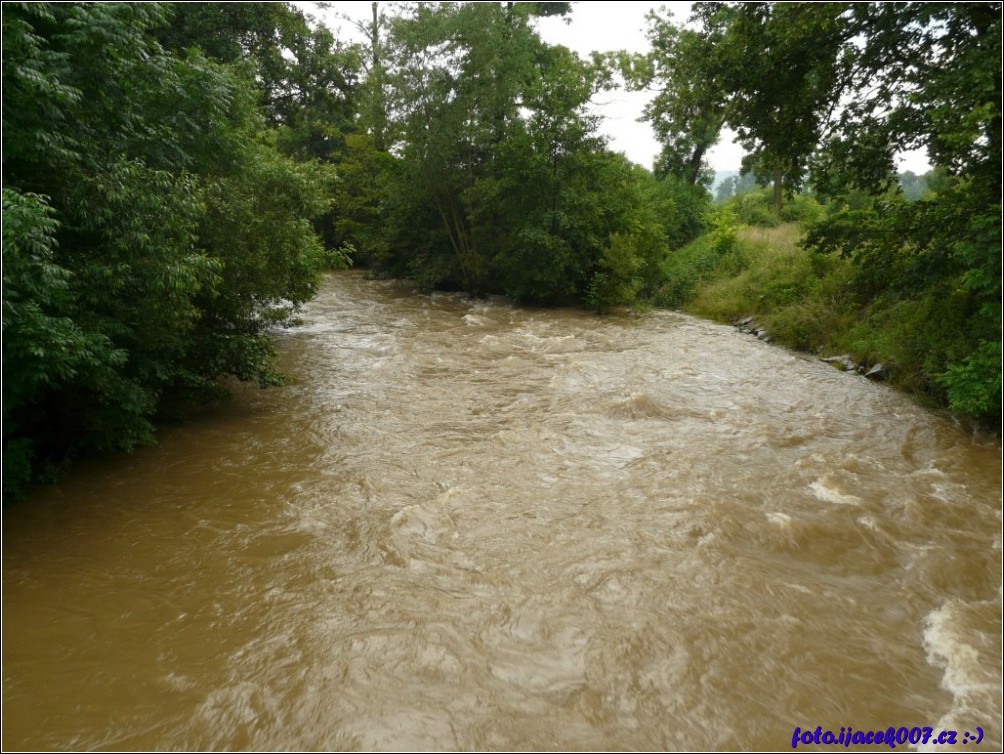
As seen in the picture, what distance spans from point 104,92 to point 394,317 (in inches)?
494

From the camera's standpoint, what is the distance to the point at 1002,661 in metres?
4.62

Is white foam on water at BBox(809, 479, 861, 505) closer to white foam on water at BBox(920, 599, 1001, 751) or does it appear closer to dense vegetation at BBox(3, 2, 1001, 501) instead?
white foam on water at BBox(920, 599, 1001, 751)

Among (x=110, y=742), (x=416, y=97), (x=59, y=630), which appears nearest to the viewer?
(x=110, y=742)

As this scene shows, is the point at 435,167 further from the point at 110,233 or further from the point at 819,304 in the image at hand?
the point at 110,233

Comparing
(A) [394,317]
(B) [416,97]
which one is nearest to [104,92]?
(A) [394,317]

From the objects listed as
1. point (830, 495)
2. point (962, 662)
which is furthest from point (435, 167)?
point (962, 662)

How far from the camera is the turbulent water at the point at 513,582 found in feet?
13.8

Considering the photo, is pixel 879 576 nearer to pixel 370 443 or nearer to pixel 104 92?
pixel 370 443

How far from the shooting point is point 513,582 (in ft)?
18.4

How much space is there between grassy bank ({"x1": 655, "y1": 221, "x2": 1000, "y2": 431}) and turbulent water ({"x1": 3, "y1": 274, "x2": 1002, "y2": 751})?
134 centimetres

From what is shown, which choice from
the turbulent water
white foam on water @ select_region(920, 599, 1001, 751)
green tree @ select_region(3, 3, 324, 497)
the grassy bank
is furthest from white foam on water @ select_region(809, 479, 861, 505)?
green tree @ select_region(3, 3, 324, 497)

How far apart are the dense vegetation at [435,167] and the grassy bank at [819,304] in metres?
0.08

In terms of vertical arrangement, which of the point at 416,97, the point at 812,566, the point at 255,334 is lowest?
the point at 812,566

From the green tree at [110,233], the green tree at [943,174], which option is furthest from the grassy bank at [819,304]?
the green tree at [110,233]
